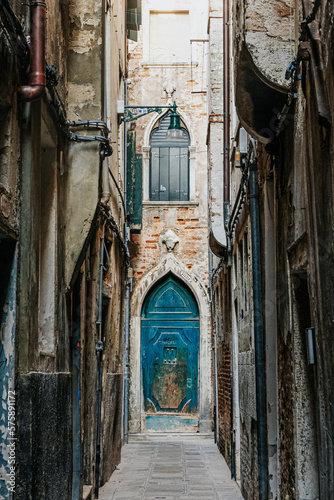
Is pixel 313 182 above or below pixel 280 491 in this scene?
above

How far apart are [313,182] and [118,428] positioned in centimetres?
797

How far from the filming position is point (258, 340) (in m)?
A: 6.60

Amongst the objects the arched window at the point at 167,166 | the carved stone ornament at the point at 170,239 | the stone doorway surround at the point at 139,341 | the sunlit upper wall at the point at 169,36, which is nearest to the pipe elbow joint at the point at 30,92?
the stone doorway surround at the point at 139,341

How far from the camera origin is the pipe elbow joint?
469 centimetres

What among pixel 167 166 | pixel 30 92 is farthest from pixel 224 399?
pixel 30 92

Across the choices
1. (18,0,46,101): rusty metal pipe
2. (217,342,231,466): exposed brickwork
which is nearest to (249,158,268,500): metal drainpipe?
(18,0,46,101): rusty metal pipe

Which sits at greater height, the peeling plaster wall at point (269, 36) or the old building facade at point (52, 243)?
the peeling plaster wall at point (269, 36)

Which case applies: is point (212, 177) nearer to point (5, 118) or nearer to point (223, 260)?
point (223, 260)

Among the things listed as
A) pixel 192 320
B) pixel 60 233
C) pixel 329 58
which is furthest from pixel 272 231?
pixel 192 320

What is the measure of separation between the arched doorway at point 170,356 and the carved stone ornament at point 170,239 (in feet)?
2.30

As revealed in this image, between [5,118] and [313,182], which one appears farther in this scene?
[5,118]

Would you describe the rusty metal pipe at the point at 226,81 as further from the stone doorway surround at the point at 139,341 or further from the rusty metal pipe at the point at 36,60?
the rusty metal pipe at the point at 36,60

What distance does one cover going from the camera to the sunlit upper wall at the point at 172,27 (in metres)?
17.6

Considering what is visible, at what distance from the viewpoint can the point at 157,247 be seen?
1673 centimetres
